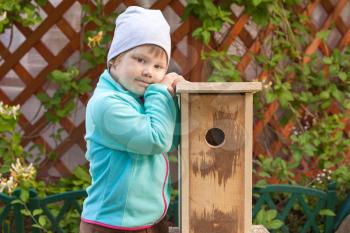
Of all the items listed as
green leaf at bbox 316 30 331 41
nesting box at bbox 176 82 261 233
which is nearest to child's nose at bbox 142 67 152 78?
nesting box at bbox 176 82 261 233

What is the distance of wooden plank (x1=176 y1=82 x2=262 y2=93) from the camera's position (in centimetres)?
192

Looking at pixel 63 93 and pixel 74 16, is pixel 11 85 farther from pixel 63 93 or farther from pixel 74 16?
pixel 74 16

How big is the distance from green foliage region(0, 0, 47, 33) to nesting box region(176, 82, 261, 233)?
5.16 ft

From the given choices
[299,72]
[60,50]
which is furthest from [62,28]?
[299,72]

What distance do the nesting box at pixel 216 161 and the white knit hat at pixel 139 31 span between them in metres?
0.18

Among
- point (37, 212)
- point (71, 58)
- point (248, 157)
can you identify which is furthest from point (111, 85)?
point (71, 58)

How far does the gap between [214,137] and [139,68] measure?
1.05 ft

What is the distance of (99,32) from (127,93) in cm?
144

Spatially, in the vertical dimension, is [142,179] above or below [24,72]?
below

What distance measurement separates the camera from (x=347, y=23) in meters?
3.88

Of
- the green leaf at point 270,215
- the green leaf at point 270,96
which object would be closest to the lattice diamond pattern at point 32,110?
the green leaf at point 270,96

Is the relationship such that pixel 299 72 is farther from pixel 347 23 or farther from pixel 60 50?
pixel 60 50

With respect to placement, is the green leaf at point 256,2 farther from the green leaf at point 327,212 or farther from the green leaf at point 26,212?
the green leaf at point 26,212

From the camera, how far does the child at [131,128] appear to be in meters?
1.86
